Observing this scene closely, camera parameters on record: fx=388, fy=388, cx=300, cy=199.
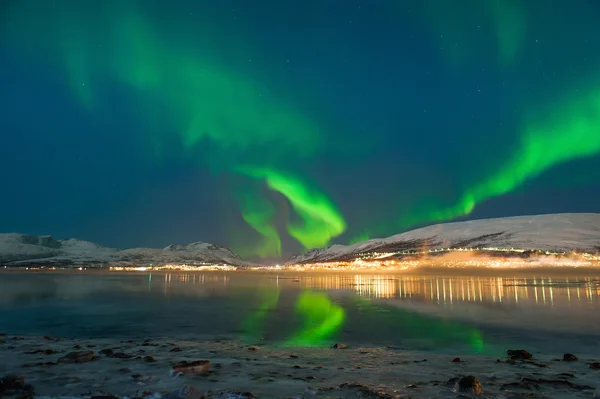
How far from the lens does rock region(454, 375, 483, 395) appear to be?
32.6 ft

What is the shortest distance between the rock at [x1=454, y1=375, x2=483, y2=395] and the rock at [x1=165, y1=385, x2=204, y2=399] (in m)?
6.51

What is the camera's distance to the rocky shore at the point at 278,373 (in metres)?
9.91

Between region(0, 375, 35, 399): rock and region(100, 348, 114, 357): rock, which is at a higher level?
region(0, 375, 35, 399): rock

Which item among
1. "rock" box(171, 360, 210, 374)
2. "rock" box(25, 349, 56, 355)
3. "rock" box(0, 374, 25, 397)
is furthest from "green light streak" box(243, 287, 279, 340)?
"rock" box(0, 374, 25, 397)

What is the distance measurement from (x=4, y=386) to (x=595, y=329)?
25.7 meters

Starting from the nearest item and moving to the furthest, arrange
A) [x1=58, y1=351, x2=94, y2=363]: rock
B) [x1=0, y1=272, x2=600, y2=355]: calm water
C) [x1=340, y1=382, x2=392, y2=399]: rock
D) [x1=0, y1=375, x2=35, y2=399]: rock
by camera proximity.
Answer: [x1=0, y1=375, x2=35, y2=399]: rock, [x1=340, y1=382, x2=392, y2=399]: rock, [x1=58, y1=351, x2=94, y2=363]: rock, [x1=0, y1=272, x2=600, y2=355]: calm water

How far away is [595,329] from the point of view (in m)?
20.6

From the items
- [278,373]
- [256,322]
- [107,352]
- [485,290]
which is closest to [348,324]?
[256,322]

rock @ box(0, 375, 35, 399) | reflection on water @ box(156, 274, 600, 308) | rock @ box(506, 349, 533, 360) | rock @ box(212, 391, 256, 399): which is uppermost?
rock @ box(0, 375, 35, 399)

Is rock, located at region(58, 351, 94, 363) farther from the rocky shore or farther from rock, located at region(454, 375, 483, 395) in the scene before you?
rock, located at region(454, 375, 483, 395)

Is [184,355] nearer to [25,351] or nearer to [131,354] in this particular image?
[131,354]

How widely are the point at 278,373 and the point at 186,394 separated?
11.5 ft

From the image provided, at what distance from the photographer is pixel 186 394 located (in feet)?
30.3

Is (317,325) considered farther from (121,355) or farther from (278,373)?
(121,355)
